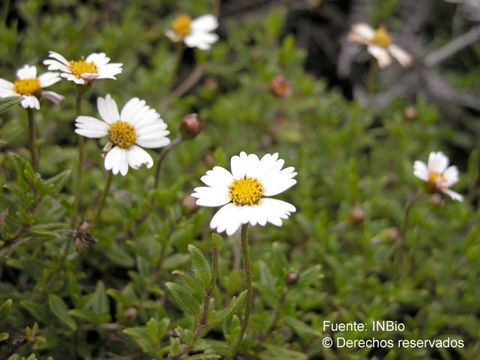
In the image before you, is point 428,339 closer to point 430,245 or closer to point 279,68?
point 430,245

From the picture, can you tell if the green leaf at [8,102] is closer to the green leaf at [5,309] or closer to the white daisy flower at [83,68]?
the white daisy flower at [83,68]

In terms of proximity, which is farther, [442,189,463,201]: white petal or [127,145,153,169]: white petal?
[442,189,463,201]: white petal

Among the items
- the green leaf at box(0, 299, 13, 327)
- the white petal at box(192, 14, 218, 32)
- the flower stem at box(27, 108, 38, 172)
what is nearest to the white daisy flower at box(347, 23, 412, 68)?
the white petal at box(192, 14, 218, 32)

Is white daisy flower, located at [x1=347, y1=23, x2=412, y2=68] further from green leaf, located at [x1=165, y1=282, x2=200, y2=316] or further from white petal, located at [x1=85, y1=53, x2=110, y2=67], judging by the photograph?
green leaf, located at [x1=165, y1=282, x2=200, y2=316]

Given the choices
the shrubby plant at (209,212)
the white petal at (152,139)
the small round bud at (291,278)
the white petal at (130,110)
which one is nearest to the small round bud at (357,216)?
the shrubby plant at (209,212)

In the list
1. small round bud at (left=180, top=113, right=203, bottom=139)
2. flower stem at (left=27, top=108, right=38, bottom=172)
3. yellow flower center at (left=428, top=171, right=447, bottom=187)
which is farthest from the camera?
yellow flower center at (left=428, top=171, right=447, bottom=187)

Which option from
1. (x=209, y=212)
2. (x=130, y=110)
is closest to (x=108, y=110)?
(x=130, y=110)
